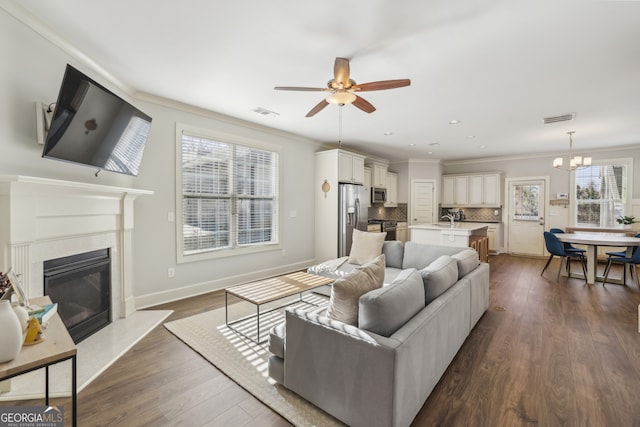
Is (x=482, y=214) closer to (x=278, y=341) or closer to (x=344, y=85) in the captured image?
(x=344, y=85)

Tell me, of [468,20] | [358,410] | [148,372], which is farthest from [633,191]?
[148,372]

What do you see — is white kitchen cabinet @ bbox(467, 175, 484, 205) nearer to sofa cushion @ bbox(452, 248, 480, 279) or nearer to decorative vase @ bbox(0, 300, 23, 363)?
sofa cushion @ bbox(452, 248, 480, 279)

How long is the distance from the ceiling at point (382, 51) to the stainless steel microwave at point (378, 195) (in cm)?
311

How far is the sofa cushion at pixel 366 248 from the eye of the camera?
3.96 meters

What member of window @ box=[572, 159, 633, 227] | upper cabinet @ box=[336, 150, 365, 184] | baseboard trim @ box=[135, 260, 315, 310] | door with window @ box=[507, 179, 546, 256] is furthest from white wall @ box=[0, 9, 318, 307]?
window @ box=[572, 159, 633, 227]

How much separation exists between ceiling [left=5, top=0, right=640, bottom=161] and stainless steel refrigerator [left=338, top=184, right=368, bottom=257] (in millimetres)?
1676

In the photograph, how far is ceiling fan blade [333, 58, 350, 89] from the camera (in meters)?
2.24

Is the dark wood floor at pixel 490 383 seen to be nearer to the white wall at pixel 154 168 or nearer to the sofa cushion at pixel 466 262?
the sofa cushion at pixel 466 262

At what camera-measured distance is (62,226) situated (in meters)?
2.46

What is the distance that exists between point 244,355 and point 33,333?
1498 millimetres

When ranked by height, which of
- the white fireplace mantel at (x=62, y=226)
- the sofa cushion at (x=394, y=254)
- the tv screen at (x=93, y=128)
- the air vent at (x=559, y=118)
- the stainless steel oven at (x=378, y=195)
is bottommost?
the sofa cushion at (x=394, y=254)

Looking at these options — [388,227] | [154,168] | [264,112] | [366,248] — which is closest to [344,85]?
[264,112]

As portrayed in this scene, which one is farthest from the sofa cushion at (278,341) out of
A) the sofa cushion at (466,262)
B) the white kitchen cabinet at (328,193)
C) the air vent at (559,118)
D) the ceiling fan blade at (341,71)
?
the air vent at (559,118)

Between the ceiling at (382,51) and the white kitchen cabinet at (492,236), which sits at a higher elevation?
the ceiling at (382,51)
